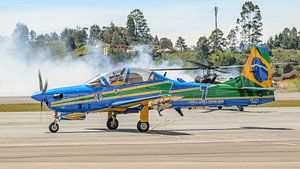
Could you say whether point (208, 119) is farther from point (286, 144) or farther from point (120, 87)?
point (286, 144)

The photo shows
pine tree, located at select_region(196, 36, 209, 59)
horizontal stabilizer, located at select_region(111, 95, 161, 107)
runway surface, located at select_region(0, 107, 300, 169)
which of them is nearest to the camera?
runway surface, located at select_region(0, 107, 300, 169)

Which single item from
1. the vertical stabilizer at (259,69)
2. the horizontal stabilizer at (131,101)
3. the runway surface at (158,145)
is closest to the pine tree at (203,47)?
the vertical stabilizer at (259,69)

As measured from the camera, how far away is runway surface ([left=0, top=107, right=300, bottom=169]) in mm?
13594

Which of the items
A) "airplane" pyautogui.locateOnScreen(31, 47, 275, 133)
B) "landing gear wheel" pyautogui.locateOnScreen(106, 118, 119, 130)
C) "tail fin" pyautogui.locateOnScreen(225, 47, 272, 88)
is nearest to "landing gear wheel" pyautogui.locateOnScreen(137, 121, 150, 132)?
"airplane" pyautogui.locateOnScreen(31, 47, 275, 133)

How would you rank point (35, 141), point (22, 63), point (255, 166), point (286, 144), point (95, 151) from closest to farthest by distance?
point (255, 166)
point (95, 151)
point (286, 144)
point (35, 141)
point (22, 63)

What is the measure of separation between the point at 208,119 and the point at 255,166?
15.1 metres

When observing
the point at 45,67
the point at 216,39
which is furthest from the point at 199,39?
the point at 45,67

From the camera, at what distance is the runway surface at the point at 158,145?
535 inches

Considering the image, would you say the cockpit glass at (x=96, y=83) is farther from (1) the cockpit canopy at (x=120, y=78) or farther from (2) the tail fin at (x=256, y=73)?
(2) the tail fin at (x=256, y=73)

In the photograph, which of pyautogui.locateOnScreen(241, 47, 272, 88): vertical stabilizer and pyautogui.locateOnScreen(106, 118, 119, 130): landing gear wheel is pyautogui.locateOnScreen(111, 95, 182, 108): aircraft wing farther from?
pyautogui.locateOnScreen(241, 47, 272, 88): vertical stabilizer

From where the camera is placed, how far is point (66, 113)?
874 inches

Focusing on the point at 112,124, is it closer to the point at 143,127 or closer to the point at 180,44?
the point at 143,127

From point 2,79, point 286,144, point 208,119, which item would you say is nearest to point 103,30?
point 2,79

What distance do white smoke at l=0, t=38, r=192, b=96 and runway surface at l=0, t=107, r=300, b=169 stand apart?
35837 millimetres
